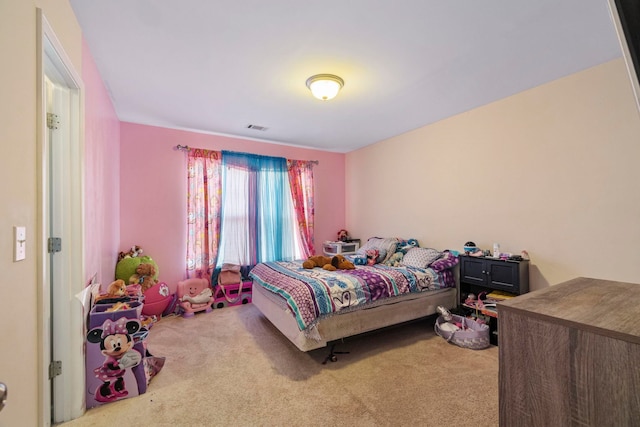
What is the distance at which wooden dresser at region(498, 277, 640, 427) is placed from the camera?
24.7 inches

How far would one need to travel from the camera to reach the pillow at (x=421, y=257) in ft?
11.1

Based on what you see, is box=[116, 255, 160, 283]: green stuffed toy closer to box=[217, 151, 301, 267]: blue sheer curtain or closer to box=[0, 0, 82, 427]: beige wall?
box=[217, 151, 301, 267]: blue sheer curtain

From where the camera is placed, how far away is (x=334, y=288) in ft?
8.59

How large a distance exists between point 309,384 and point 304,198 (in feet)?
10.7

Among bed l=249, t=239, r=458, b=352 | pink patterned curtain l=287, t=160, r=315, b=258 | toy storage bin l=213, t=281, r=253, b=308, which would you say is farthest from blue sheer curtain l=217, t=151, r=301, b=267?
bed l=249, t=239, r=458, b=352

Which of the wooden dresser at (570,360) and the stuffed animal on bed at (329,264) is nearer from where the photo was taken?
the wooden dresser at (570,360)

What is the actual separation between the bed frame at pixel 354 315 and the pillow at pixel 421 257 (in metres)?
0.36

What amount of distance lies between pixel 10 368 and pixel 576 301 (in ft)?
6.27

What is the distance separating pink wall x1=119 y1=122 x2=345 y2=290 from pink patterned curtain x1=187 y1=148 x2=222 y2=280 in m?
0.10

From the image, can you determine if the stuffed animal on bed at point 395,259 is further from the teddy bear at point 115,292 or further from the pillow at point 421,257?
the teddy bear at point 115,292

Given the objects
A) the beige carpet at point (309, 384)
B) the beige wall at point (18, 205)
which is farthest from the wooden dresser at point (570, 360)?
the beige wall at point (18, 205)

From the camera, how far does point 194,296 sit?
12.6ft

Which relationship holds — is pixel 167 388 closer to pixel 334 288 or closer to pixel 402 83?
pixel 334 288

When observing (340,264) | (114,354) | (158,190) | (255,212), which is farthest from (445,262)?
(158,190)
